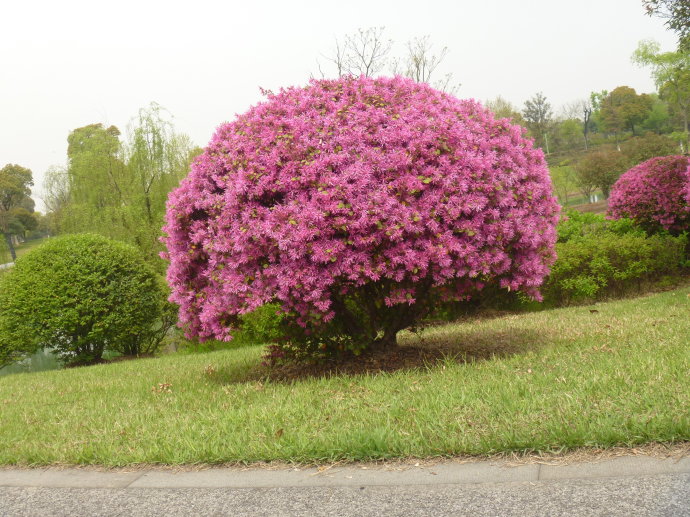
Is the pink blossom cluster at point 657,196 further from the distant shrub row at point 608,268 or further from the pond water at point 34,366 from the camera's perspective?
the pond water at point 34,366

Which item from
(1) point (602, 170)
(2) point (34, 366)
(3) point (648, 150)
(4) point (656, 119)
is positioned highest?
(4) point (656, 119)

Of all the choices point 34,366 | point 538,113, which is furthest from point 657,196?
point 538,113

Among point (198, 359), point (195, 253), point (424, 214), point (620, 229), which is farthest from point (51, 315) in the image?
point (620, 229)

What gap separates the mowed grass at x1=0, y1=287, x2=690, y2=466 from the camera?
384 centimetres

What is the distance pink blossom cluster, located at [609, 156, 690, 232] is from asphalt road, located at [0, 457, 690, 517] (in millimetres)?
13218

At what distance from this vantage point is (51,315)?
43.8 ft

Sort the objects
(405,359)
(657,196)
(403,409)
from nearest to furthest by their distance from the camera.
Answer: (403,409) < (405,359) < (657,196)

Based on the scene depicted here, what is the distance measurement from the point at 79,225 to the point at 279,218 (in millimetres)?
20179

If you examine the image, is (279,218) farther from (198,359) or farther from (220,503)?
(198,359)

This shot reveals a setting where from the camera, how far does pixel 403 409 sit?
183 inches

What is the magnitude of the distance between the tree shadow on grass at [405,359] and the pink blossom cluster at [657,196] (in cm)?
855

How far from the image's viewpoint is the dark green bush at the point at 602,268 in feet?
41.5

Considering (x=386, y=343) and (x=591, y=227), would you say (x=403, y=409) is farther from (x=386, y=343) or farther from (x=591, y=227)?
(x=591, y=227)

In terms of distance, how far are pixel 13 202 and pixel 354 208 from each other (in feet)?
254
